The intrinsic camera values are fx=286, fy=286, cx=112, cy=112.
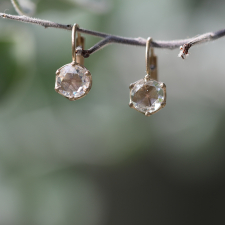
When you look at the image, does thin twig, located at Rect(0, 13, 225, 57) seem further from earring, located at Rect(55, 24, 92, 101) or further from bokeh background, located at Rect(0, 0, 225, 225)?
bokeh background, located at Rect(0, 0, 225, 225)

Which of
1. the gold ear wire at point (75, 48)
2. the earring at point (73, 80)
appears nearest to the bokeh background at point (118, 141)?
the gold ear wire at point (75, 48)

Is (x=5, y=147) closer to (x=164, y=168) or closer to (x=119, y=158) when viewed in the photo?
(x=119, y=158)

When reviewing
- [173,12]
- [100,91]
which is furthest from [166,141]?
[173,12]

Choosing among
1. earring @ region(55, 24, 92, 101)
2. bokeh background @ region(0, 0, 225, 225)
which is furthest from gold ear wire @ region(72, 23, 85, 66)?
bokeh background @ region(0, 0, 225, 225)

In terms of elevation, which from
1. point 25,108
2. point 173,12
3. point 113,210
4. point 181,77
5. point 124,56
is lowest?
point 113,210

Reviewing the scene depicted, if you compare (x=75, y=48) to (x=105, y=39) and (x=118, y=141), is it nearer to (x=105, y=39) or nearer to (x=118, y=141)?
(x=105, y=39)

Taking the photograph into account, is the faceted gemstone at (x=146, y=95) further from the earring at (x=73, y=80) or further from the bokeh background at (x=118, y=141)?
the bokeh background at (x=118, y=141)

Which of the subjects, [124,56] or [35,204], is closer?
[35,204]
